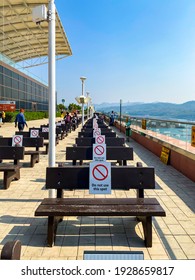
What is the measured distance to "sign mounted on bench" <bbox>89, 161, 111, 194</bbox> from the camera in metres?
4.51

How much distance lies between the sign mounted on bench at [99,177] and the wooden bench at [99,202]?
0.11 m

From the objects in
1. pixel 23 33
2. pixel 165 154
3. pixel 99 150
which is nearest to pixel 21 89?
pixel 23 33

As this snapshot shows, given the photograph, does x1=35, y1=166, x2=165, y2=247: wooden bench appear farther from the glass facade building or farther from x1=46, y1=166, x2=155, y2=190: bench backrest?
the glass facade building

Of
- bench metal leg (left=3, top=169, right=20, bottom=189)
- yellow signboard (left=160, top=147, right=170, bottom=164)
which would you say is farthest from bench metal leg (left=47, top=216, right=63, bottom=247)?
yellow signboard (left=160, top=147, right=170, bottom=164)

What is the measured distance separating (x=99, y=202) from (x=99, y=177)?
1.36 ft

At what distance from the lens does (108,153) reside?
746cm

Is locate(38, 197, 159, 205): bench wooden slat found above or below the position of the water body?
below

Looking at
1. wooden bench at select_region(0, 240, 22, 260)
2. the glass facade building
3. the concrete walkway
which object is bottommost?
the concrete walkway

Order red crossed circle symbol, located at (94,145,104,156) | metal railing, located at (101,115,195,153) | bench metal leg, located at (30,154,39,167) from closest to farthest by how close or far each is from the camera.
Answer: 1. red crossed circle symbol, located at (94,145,104,156)
2. metal railing, located at (101,115,195,153)
3. bench metal leg, located at (30,154,39,167)

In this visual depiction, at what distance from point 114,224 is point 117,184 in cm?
69

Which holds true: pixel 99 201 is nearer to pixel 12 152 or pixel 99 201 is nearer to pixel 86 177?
pixel 86 177

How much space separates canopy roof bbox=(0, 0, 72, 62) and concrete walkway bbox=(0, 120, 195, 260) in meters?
20.5

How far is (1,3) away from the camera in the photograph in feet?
98.7
